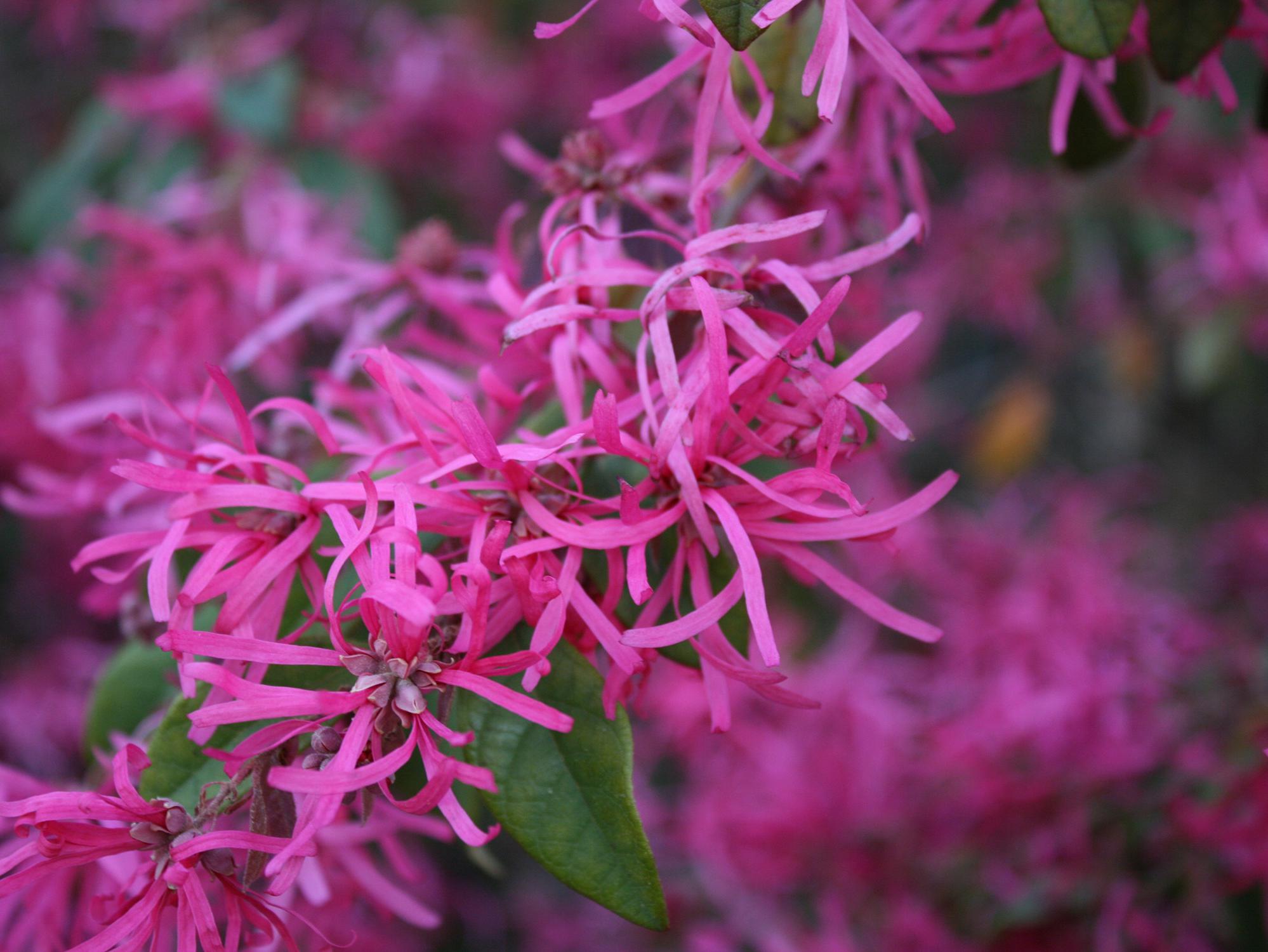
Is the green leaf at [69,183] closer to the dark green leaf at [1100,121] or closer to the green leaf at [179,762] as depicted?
the green leaf at [179,762]

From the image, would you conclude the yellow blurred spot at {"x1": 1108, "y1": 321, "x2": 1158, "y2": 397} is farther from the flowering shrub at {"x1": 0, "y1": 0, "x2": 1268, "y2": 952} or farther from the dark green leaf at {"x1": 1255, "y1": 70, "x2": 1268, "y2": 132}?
the dark green leaf at {"x1": 1255, "y1": 70, "x2": 1268, "y2": 132}

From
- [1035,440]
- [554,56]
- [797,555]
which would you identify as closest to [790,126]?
[797,555]

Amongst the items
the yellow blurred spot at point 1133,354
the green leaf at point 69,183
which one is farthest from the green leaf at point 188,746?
the yellow blurred spot at point 1133,354

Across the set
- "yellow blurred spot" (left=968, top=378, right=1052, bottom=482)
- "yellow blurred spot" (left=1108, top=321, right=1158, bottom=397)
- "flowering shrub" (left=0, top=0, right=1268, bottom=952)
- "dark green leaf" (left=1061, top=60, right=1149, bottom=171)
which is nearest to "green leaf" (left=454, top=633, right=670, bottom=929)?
"flowering shrub" (left=0, top=0, right=1268, bottom=952)

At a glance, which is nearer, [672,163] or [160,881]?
[160,881]

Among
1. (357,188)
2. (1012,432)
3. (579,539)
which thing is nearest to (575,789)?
(579,539)

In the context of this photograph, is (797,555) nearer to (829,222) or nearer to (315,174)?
(829,222)

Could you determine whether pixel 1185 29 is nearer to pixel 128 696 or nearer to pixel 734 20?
pixel 734 20
